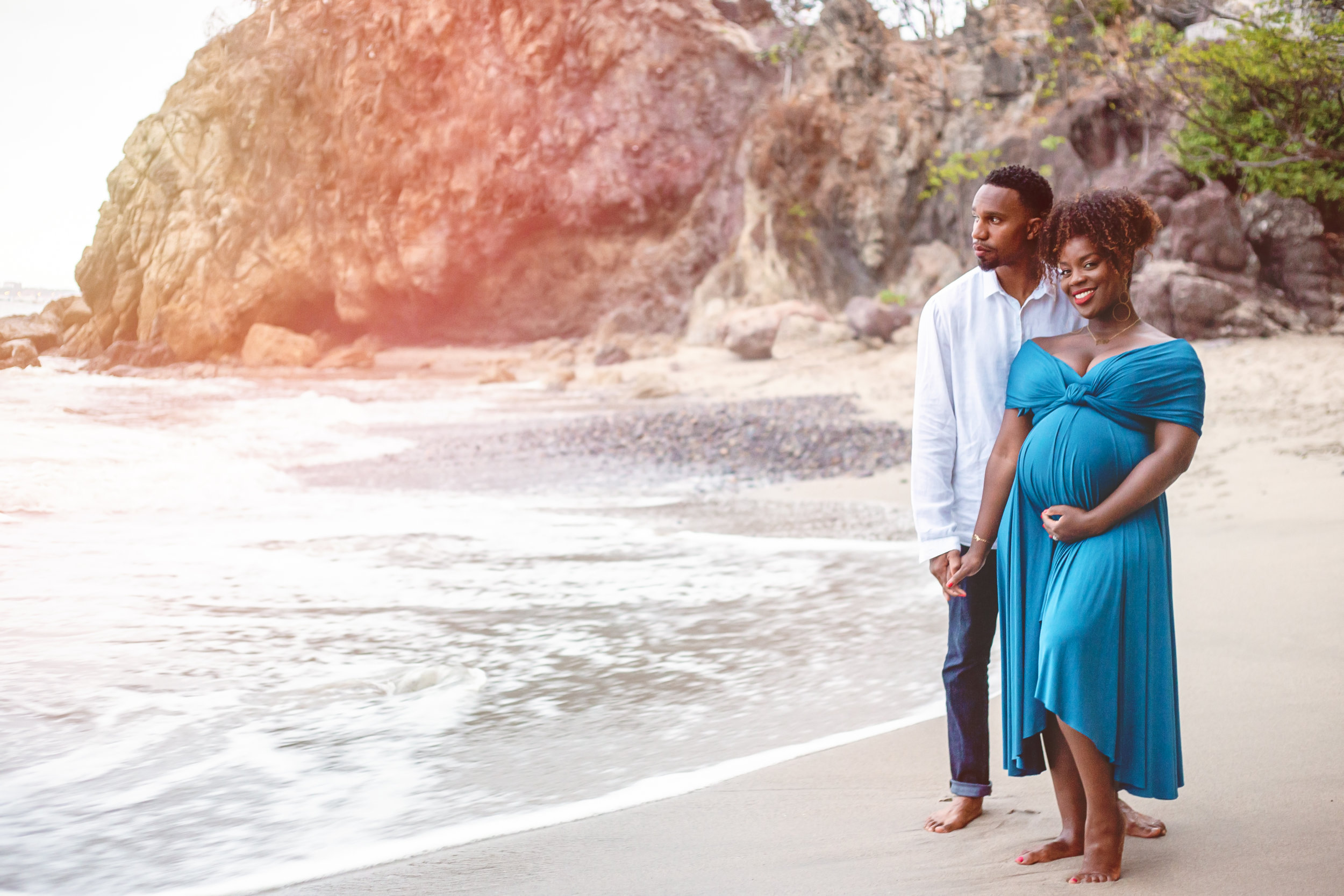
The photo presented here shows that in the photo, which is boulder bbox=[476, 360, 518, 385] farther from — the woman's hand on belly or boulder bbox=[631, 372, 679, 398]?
the woman's hand on belly

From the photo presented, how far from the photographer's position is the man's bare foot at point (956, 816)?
1.79m

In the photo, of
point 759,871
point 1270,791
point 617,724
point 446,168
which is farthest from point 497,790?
point 446,168

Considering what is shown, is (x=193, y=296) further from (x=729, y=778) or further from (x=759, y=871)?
(x=759, y=871)

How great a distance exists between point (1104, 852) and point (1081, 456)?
23.9 inches

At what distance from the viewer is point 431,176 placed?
10328 millimetres

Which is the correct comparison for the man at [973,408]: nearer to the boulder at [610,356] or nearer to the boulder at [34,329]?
the boulder at [34,329]

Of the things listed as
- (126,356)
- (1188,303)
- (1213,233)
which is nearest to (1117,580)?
(126,356)

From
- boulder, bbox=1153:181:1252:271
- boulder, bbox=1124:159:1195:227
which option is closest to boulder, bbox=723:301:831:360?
boulder, bbox=1124:159:1195:227

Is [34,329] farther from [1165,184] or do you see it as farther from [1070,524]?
[1165,184]

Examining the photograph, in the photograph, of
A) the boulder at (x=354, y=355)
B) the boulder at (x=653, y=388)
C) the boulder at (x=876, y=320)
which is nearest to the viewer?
the boulder at (x=354, y=355)

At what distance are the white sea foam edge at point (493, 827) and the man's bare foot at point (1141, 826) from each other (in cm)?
84

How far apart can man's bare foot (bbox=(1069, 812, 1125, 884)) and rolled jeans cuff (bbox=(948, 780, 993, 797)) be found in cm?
31

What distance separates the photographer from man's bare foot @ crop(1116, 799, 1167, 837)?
166cm

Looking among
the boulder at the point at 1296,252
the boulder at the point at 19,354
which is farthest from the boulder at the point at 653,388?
the boulder at the point at 19,354
